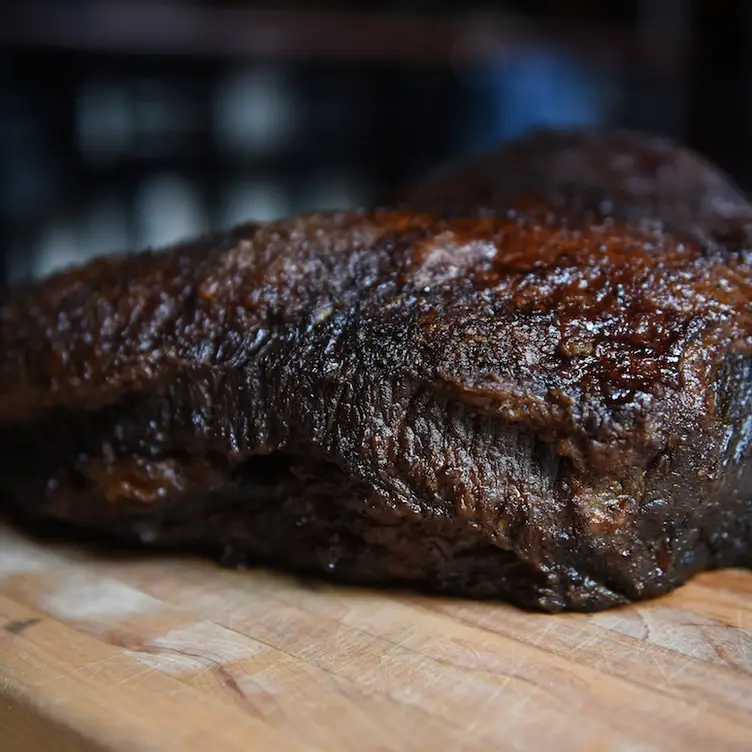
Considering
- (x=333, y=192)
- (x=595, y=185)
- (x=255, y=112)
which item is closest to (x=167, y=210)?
(x=255, y=112)

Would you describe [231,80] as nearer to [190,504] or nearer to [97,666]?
[190,504]

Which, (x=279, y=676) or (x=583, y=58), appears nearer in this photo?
(x=279, y=676)

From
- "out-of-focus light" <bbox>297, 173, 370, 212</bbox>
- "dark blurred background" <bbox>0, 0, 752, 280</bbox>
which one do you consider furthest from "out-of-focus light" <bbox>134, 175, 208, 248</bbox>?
"out-of-focus light" <bbox>297, 173, 370, 212</bbox>

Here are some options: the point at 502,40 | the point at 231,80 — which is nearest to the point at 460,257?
the point at 231,80

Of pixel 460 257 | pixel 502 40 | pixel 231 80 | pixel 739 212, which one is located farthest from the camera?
pixel 502 40

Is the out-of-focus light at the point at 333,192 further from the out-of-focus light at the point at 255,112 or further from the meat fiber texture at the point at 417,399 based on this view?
the meat fiber texture at the point at 417,399

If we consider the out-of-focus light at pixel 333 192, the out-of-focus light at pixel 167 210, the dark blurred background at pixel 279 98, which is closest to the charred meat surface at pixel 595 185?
the dark blurred background at pixel 279 98
